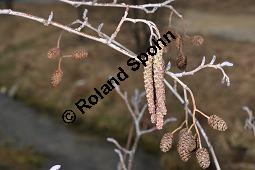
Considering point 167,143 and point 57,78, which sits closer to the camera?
point 167,143

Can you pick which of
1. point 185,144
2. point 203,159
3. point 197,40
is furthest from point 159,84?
point 197,40

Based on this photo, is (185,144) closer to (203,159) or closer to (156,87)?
(203,159)

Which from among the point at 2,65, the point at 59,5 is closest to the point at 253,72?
the point at 2,65

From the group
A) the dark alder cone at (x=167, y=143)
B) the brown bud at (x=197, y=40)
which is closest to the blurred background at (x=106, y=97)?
the brown bud at (x=197, y=40)

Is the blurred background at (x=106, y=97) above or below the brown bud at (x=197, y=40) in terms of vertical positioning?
above

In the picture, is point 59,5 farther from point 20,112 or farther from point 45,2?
point 20,112

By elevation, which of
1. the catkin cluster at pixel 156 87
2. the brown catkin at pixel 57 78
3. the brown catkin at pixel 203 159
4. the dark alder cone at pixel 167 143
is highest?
the brown catkin at pixel 57 78

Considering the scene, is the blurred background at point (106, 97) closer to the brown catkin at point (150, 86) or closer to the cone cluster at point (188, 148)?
the cone cluster at point (188, 148)
